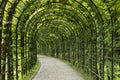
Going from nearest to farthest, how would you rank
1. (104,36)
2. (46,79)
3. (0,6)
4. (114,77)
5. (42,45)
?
(0,6) → (114,77) → (104,36) → (46,79) → (42,45)

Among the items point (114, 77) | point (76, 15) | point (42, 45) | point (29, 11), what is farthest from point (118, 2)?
point (42, 45)

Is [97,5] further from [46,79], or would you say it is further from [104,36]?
[46,79]

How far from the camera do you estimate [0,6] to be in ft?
24.8

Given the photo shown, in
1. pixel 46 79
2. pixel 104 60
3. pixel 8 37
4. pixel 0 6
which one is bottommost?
pixel 46 79

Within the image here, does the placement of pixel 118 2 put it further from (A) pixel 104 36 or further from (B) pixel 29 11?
(B) pixel 29 11

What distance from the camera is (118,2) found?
7.84m

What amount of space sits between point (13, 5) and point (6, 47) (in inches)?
59.0

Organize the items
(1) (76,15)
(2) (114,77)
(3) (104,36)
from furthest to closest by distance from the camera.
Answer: (1) (76,15)
(3) (104,36)
(2) (114,77)

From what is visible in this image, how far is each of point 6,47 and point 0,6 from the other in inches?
92.4

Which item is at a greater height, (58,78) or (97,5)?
(97,5)

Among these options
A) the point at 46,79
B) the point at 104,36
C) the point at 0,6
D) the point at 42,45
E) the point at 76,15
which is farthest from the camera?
the point at 42,45

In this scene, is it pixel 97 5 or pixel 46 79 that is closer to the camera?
pixel 97 5

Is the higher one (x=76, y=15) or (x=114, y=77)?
(x=76, y=15)

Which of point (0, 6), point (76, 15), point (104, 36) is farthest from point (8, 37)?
point (76, 15)
